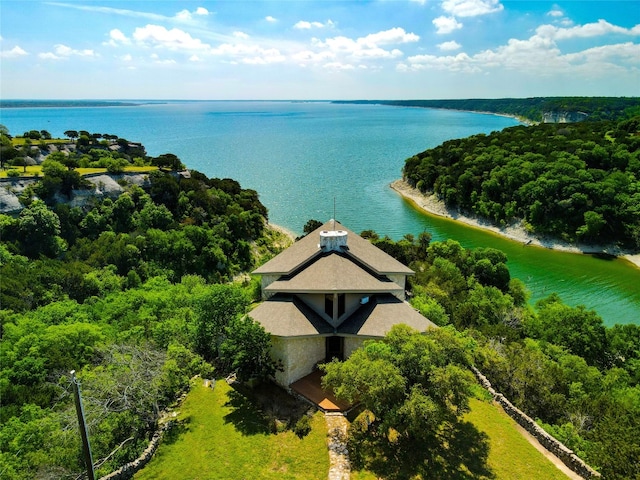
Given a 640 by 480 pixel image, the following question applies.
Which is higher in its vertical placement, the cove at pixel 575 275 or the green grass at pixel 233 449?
the green grass at pixel 233 449

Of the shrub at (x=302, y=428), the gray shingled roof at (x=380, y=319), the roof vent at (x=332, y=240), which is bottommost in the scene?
the shrub at (x=302, y=428)

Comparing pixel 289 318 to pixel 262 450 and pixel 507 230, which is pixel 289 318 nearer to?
pixel 262 450

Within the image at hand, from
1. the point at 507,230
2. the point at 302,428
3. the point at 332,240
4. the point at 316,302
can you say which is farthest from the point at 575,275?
the point at 302,428

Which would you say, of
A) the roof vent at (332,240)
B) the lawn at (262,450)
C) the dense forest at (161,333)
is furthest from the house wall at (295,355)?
the roof vent at (332,240)

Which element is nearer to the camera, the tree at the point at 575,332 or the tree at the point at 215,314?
the tree at the point at 215,314

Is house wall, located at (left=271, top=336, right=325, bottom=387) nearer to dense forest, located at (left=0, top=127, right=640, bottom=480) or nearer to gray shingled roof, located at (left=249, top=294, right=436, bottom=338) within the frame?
gray shingled roof, located at (left=249, top=294, right=436, bottom=338)

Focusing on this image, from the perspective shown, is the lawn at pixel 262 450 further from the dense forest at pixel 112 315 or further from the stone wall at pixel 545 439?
the dense forest at pixel 112 315

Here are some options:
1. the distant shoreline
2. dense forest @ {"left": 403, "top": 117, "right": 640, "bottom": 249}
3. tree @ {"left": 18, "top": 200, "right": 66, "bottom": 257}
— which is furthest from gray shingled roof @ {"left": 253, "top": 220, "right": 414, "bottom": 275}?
dense forest @ {"left": 403, "top": 117, "right": 640, "bottom": 249}
